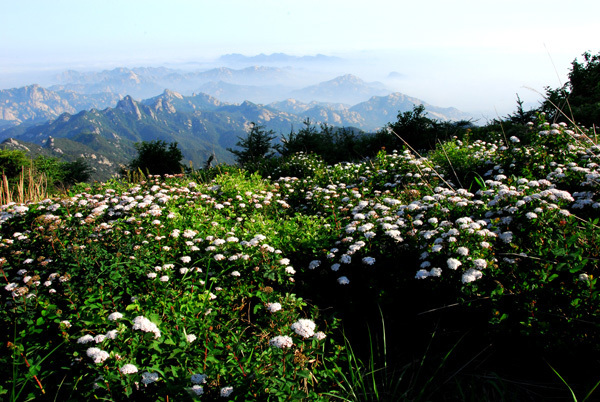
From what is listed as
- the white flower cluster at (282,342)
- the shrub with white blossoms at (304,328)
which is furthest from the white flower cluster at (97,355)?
the shrub with white blossoms at (304,328)

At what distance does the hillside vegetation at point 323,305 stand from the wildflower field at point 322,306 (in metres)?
0.02

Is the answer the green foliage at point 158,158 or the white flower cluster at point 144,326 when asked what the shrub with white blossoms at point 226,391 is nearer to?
the white flower cluster at point 144,326

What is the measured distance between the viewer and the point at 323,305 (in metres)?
4.33

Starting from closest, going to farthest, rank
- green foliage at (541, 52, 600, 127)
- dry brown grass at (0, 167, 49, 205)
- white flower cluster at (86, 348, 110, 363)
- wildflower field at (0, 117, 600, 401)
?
white flower cluster at (86, 348, 110, 363), wildflower field at (0, 117, 600, 401), dry brown grass at (0, 167, 49, 205), green foliage at (541, 52, 600, 127)

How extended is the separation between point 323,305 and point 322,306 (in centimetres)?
2

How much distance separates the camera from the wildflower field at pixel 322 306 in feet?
9.09

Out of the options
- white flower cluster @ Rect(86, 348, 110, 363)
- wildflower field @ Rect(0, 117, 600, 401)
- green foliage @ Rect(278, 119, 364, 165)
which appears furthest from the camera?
green foliage @ Rect(278, 119, 364, 165)

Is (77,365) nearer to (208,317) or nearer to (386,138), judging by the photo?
(208,317)

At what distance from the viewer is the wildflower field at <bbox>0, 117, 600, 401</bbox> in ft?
9.09

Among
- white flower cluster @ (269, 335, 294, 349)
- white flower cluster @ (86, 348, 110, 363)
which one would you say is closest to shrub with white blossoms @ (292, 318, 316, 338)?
white flower cluster @ (269, 335, 294, 349)

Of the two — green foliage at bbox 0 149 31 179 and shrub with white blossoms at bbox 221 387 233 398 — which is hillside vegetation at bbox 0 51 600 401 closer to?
shrub with white blossoms at bbox 221 387 233 398

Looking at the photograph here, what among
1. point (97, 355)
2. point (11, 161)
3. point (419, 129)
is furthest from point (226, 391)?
point (11, 161)

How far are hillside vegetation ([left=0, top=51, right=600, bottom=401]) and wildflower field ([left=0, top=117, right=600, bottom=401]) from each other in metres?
0.02

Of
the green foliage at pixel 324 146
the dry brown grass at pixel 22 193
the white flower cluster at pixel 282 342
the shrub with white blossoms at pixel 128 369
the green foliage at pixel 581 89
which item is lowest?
the green foliage at pixel 324 146
